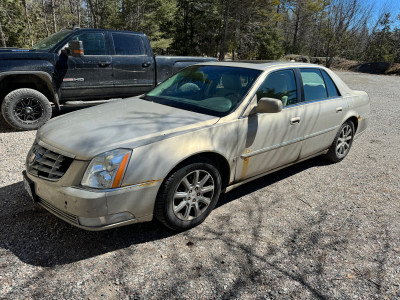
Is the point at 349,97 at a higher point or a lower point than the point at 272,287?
higher

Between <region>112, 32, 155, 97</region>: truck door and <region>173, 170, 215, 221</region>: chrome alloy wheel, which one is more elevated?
<region>112, 32, 155, 97</region>: truck door

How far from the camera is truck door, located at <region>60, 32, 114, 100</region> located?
6.31m

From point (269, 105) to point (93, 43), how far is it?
4923mm

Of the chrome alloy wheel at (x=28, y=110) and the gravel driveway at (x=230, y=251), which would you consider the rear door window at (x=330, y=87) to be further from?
the chrome alloy wheel at (x=28, y=110)

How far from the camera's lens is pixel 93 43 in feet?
21.6

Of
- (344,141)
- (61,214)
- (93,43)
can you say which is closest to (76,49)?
→ (93,43)

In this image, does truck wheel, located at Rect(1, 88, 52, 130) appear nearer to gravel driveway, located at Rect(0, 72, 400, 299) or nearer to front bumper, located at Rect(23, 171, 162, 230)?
gravel driveway, located at Rect(0, 72, 400, 299)

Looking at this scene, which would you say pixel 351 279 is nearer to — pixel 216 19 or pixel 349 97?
pixel 349 97

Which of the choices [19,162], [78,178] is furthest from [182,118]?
[19,162]

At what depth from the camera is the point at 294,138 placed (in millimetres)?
3840

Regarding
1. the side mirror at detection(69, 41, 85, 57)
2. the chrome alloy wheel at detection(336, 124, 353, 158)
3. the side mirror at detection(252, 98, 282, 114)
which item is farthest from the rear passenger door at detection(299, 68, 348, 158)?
the side mirror at detection(69, 41, 85, 57)

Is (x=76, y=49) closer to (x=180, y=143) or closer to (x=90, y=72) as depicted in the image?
(x=90, y=72)

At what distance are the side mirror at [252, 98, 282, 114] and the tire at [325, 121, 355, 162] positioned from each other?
6.65ft

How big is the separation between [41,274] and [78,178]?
0.79m
